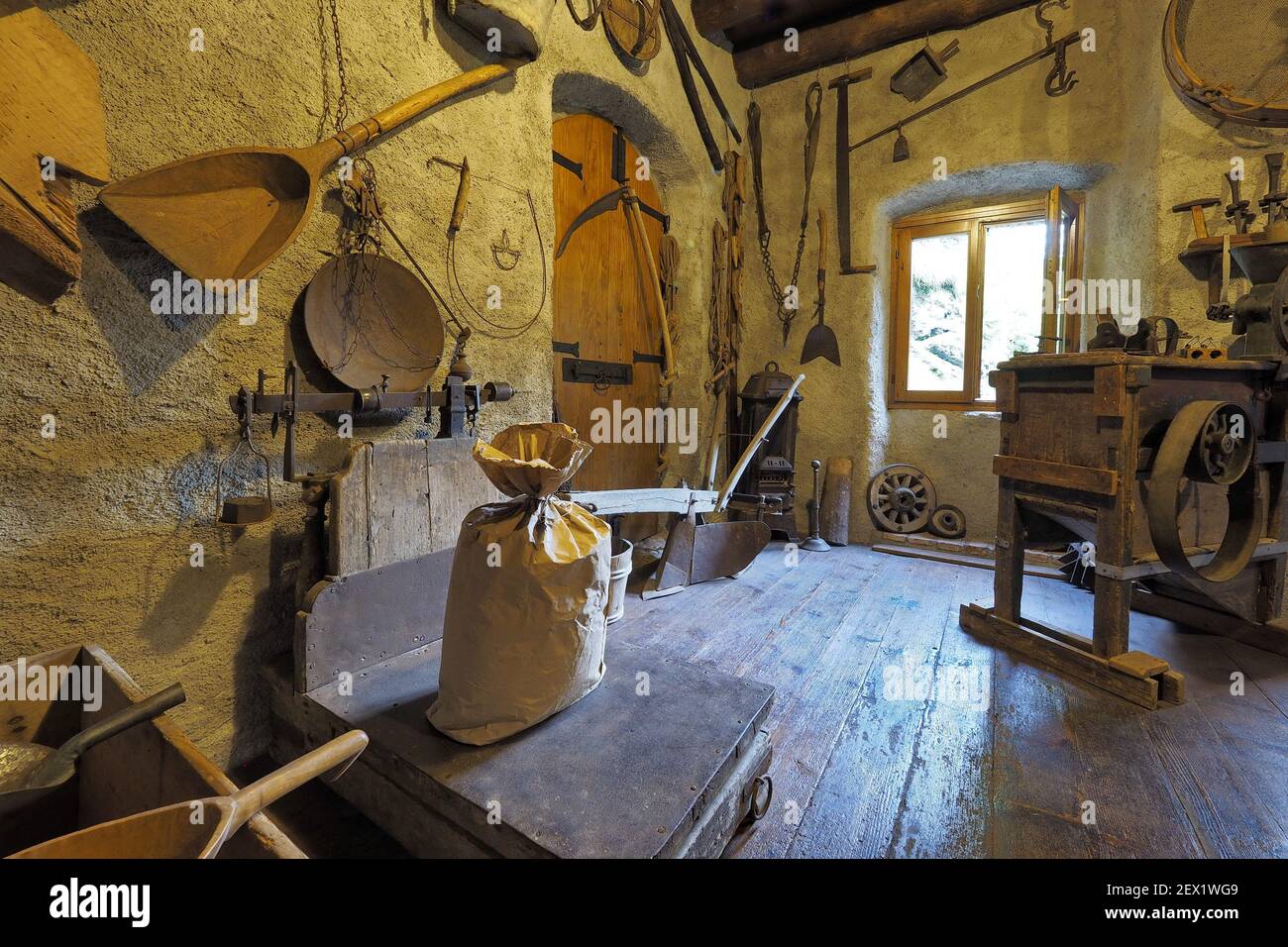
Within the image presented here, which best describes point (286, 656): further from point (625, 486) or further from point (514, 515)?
point (625, 486)

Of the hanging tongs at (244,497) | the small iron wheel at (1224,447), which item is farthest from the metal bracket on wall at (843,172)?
the hanging tongs at (244,497)

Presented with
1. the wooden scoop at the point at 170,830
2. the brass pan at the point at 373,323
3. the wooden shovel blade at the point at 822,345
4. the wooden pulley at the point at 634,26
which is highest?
the wooden pulley at the point at 634,26

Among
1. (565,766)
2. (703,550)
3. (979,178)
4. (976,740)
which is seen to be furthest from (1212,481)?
(979,178)

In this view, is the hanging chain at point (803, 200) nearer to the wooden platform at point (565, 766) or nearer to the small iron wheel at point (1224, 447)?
the small iron wheel at point (1224, 447)

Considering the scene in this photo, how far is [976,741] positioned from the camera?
1833 mm

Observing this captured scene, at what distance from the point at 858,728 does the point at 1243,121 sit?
3.57 m

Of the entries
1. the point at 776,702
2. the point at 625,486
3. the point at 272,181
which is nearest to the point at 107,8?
the point at 272,181

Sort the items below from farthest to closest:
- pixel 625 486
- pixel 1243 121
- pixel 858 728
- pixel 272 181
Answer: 1. pixel 625 486
2. pixel 1243 121
3. pixel 858 728
4. pixel 272 181

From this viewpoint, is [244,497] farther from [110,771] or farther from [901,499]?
[901,499]

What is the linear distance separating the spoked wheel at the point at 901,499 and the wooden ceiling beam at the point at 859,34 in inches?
116

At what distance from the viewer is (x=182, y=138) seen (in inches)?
58.2

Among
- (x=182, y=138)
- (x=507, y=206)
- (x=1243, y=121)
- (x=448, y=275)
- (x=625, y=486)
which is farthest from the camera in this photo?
(x=625, y=486)

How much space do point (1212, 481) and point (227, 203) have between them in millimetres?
3159

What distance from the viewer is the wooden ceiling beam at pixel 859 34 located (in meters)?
3.99
